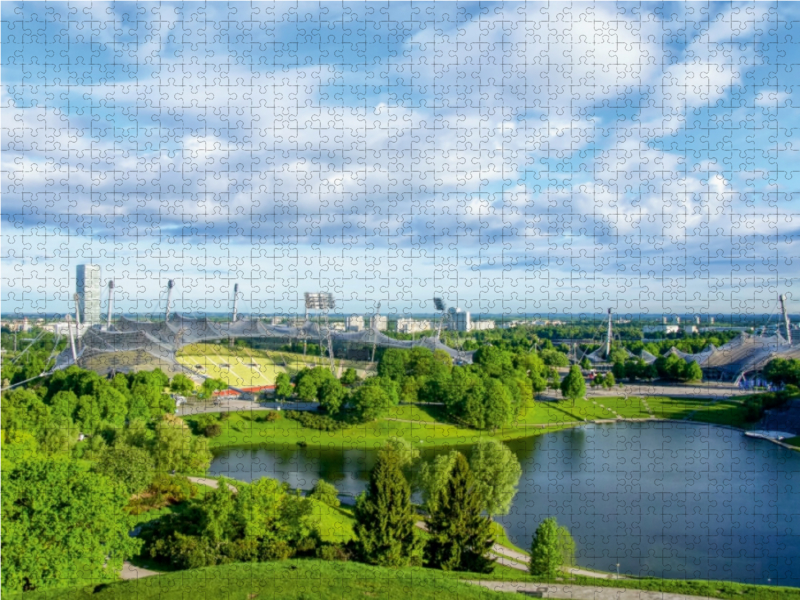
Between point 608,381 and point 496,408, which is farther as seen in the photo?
point 608,381

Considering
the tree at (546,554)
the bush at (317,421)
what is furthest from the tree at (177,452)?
the tree at (546,554)

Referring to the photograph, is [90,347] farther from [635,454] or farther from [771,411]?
[771,411]

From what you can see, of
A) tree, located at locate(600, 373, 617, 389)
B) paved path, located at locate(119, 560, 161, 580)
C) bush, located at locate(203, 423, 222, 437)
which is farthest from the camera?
tree, located at locate(600, 373, 617, 389)

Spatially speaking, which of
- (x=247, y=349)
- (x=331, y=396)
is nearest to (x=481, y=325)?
(x=247, y=349)

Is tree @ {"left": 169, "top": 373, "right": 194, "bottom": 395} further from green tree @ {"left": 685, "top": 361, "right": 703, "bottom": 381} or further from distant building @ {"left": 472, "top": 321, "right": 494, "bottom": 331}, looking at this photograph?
green tree @ {"left": 685, "top": 361, "right": 703, "bottom": 381}

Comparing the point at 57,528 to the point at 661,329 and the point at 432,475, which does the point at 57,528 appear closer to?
the point at 432,475

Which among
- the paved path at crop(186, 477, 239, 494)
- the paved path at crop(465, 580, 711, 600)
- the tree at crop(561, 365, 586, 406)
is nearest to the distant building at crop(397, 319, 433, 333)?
the tree at crop(561, 365, 586, 406)
